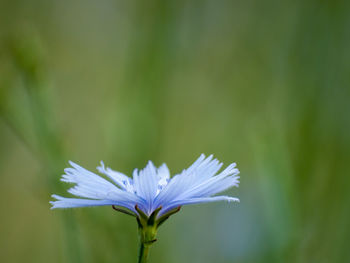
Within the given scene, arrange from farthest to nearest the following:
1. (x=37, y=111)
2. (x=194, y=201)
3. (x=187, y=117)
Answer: (x=187, y=117) → (x=37, y=111) → (x=194, y=201)

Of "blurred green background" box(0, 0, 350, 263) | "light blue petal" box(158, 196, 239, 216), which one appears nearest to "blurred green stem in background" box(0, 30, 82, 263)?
"blurred green background" box(0, 0, 350, 263)

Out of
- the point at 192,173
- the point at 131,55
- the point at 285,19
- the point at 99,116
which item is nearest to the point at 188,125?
the point at 99,116

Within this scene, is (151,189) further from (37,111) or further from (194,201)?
(37,111)

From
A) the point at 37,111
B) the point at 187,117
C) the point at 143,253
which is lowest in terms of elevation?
the point at 143,253

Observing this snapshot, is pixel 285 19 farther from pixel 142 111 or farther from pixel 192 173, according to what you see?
pixel 192 173

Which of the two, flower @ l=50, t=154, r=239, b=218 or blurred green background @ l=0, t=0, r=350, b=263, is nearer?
flower @ l=50, t=154, r=239, b=218

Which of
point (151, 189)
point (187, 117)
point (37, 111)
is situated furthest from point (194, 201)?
point (187, 117)

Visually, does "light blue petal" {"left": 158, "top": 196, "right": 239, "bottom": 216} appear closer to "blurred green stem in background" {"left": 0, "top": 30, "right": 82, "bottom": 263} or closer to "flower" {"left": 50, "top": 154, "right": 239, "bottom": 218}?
"flower" {"left": 50, "top": 154, "right": 239, "bottom": 218}

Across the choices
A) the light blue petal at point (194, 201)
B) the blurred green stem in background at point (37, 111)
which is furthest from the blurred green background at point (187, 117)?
→ the light blue petal at point (194, 201)
